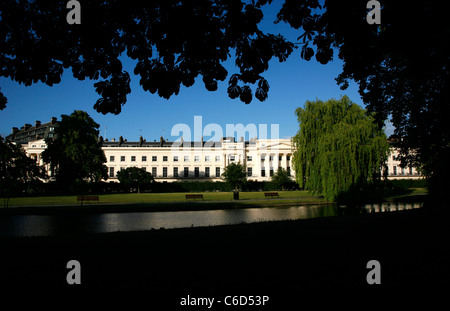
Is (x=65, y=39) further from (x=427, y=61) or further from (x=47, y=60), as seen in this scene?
(x=427, y=61)

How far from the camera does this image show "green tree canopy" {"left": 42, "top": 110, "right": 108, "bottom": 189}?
41.0m

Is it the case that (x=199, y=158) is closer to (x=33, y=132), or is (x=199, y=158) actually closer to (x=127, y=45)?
(x=33, y=132)

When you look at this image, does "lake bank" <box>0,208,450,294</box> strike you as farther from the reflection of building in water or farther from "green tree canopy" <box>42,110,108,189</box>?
the reflection of building in water

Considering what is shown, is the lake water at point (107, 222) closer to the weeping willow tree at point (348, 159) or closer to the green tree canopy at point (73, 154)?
the weeping willow tree at point (348, 159)

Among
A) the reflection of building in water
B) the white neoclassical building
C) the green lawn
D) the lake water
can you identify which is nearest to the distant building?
the reflection of building in water

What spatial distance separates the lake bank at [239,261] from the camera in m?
3.88

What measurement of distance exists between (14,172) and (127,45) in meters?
21.8

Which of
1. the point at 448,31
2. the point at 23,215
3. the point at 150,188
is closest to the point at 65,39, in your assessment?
the point at 448,31

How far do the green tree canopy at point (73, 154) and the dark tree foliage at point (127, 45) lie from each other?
39.3 m

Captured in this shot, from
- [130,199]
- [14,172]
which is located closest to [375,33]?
[14,172]

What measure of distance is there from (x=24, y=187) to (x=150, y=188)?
33.5 meters

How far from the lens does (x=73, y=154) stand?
40625 millimetres

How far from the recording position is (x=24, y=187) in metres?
23.4

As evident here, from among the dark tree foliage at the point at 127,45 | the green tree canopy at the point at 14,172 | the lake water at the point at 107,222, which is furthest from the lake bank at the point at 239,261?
the green tree canopy at the point at 14,172
